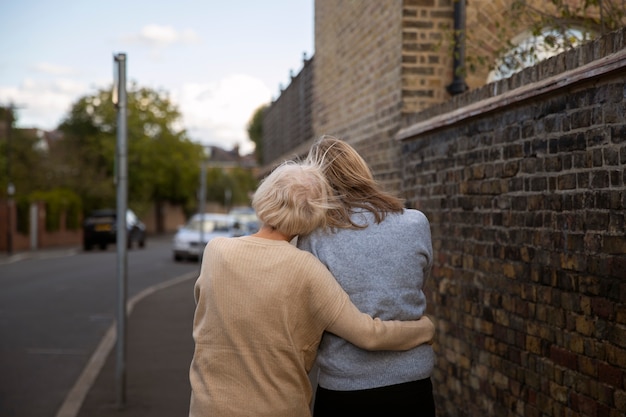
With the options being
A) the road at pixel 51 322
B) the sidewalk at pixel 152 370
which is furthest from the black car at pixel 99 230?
the sidewalk at pixel 152 370

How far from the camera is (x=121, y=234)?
23.4ft

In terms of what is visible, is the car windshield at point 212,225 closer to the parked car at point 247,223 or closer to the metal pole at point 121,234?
the parked car at point 247,223

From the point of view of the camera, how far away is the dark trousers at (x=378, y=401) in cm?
293

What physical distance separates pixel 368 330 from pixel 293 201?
47 cm

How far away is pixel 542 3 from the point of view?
6.52 m

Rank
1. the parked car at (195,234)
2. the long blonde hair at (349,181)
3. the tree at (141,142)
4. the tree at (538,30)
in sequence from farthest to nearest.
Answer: the tree at (141,142)
the parked car at (195,234)
the tree at (538,30)
the long blonde hair at (349,181)

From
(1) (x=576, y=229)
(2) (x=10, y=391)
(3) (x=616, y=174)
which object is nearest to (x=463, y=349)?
(1) (x=576, y=229)

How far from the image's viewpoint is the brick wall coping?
12.1 feet

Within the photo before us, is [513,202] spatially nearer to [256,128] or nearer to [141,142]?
[141,142]

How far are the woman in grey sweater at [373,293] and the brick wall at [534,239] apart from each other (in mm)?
1117

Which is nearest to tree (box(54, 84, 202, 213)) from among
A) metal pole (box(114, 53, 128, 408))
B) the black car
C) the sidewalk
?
the black car

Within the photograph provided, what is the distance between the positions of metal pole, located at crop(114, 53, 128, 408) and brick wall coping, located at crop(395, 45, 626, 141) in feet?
7.41

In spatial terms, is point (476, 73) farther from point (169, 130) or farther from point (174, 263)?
point (169, 130)

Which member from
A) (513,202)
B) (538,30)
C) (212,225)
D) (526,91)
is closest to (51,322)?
(538,30)
